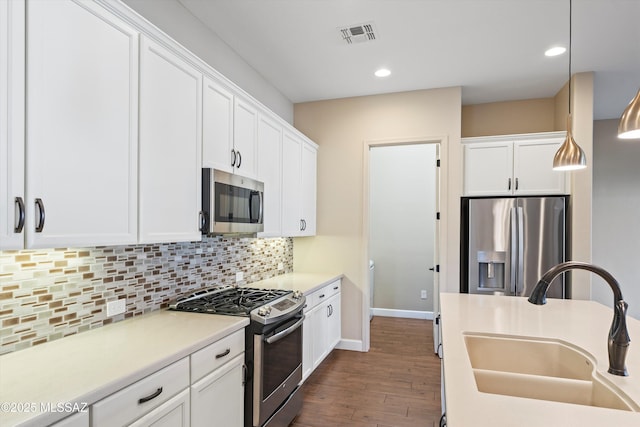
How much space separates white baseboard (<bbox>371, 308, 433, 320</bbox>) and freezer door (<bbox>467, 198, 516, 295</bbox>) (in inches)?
75.2

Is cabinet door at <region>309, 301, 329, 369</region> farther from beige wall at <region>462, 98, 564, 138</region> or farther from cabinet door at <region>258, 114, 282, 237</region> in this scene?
beige wall at <region>462, 98, 564, 138</region>

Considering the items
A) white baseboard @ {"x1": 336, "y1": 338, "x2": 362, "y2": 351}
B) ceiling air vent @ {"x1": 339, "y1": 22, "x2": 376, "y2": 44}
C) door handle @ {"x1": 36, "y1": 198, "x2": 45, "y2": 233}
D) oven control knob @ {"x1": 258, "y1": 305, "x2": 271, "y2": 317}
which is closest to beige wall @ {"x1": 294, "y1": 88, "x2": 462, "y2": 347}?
white baseboard @ {"x1": 336, "y1": 338, "x2": 362, "y2": 351}

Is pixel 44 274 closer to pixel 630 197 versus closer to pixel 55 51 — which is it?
pixel 55 51

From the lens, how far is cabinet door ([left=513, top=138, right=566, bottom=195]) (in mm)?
3543

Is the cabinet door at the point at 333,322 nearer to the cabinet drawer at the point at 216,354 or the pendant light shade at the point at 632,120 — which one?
the cabinet drawer at the point at 216,354

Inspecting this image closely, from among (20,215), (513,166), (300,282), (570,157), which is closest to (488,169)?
(513,166)

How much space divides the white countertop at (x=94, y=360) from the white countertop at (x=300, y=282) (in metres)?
1.15

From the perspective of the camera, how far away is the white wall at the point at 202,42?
2.20 metres

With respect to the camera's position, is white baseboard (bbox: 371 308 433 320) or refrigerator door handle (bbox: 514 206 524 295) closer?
refrigerator door handle (bbox: 514 206 524 295)

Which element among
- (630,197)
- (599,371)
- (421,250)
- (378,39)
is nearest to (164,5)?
(378,39)

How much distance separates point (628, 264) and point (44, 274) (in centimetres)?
618

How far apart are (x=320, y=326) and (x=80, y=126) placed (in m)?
2.63

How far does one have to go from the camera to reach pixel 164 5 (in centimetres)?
227

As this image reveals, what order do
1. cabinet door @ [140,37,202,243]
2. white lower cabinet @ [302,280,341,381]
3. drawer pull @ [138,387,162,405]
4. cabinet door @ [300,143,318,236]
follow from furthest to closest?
1. cabinet door @ [300,143,318,236]
2. white lower cabinet @ [302,280,341,381]
3. cabinet door @ [140,37,202,243]
4. drawer pull @ [138,387,162,405]
